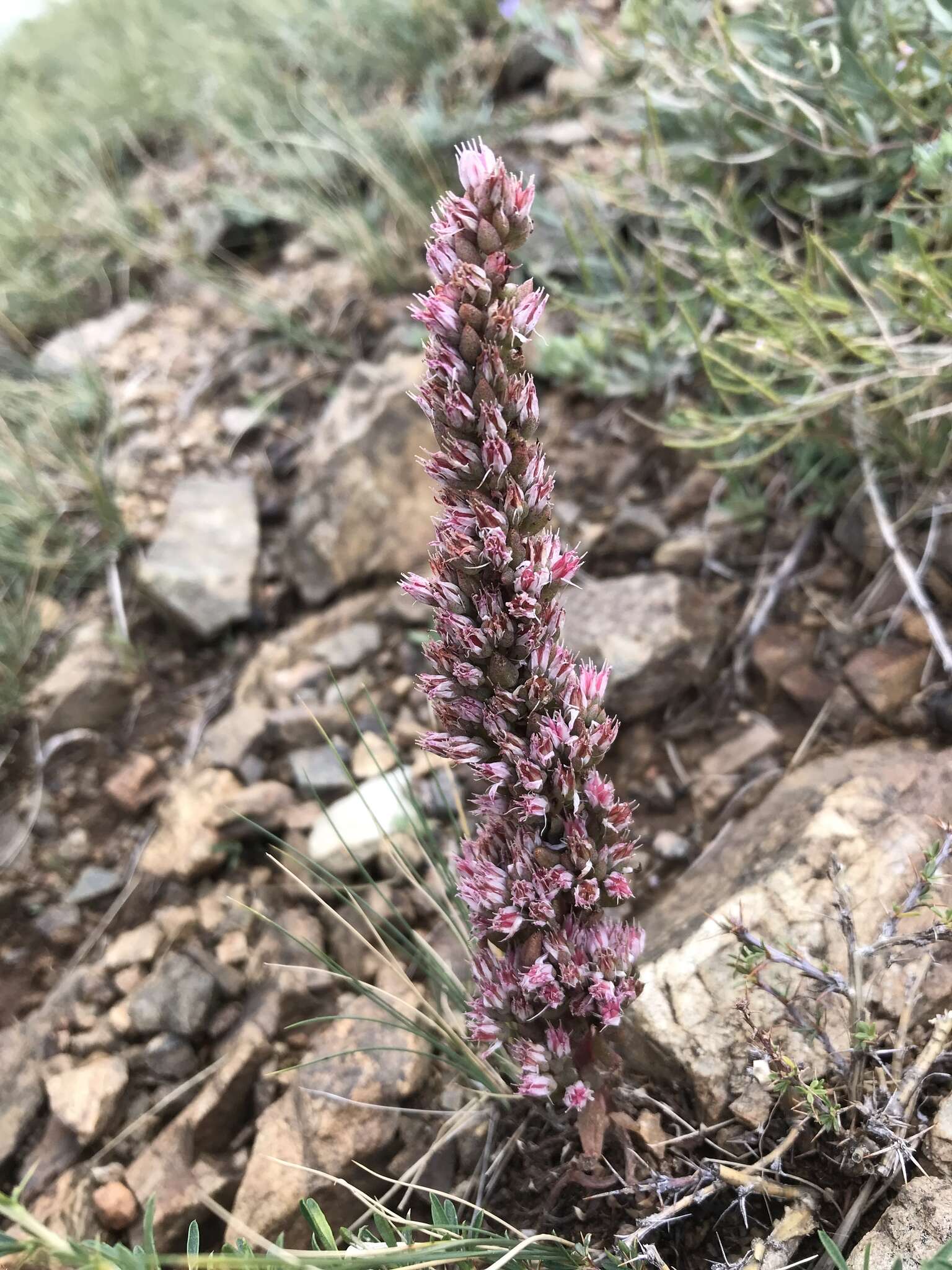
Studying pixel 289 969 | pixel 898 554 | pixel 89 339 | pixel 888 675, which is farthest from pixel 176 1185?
pixel 89 339

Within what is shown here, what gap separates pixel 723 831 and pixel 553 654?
4.04 ft

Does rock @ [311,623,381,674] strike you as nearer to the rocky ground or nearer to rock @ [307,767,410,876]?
the rocky ground

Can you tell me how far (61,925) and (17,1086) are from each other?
57 centimetres

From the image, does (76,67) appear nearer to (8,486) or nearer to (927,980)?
Answer: (8,486)

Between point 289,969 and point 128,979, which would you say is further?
point 128,979

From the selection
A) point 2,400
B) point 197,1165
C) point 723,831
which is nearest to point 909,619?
point 723,831

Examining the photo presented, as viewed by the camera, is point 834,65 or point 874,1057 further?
point 834,65

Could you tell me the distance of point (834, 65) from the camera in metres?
2.87

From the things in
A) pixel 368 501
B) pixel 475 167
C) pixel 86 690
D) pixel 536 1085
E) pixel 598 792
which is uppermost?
pixel 475 167

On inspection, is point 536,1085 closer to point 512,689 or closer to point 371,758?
point 512,689

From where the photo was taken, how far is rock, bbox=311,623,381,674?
3.60 meters

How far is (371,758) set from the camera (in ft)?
10.6

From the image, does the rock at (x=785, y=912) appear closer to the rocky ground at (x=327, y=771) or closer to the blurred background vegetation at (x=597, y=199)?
the rocky ground at (x=327, y=771)

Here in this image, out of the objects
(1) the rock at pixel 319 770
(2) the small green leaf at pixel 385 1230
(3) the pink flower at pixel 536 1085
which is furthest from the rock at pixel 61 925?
(3) the pink flower at pixel 536 1085
